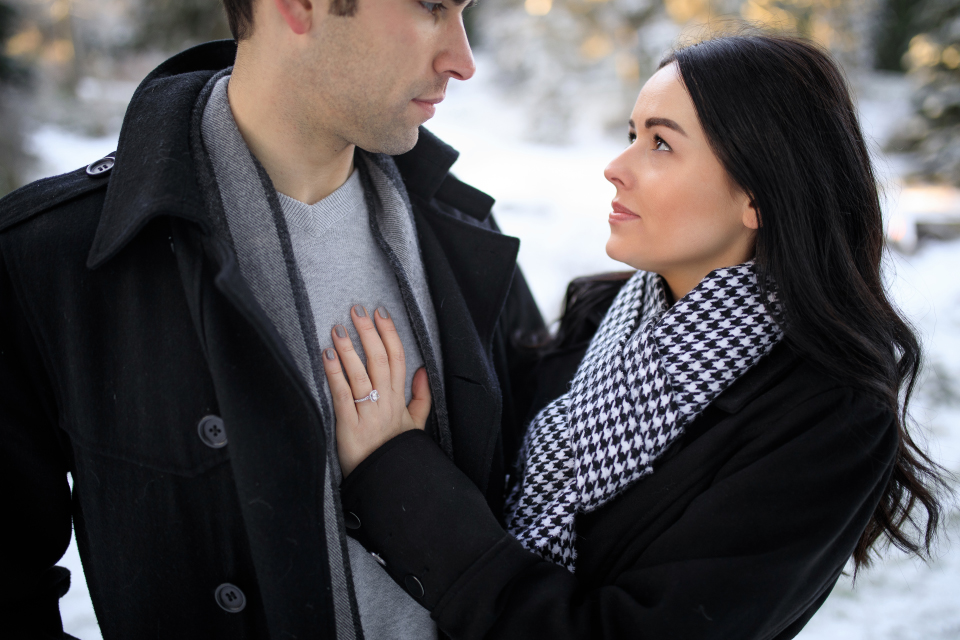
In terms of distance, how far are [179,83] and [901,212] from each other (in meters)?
7.62

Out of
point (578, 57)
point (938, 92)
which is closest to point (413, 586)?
point (578, 57)

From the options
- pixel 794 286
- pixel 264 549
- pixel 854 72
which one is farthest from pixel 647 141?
pixel 854 72

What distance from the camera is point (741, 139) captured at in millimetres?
1624

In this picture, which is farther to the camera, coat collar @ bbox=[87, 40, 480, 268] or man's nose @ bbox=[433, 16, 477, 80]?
man's nose @ bbox=[433, 16, 477, 80]

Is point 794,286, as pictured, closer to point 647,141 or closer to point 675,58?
point 647,141

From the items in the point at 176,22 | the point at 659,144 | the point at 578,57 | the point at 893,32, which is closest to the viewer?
the point at 659,144

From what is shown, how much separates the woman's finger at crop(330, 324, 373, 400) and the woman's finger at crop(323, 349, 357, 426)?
0.02 metres

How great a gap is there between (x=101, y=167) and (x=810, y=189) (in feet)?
5.70

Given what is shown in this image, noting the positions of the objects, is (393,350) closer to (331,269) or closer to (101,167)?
(331,269)

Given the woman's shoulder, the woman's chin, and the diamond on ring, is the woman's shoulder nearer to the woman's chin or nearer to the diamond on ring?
the woman's chin

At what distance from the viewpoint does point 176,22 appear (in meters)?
7.01

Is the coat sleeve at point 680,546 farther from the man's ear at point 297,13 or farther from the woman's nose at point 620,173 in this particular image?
the man's ear at point 297,13

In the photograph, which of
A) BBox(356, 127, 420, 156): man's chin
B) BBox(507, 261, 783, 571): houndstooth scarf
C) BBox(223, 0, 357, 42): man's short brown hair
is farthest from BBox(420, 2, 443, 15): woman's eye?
BBox(507, 261, 783, 571): houndstooth scarf

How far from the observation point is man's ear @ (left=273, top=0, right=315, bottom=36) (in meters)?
1.46
